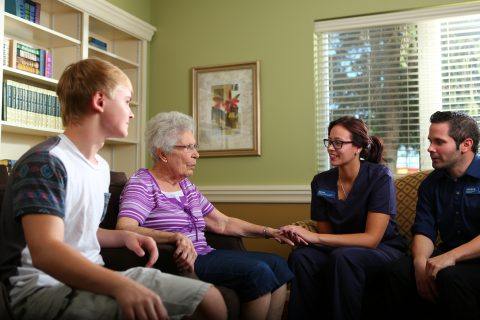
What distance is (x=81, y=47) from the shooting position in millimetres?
3480

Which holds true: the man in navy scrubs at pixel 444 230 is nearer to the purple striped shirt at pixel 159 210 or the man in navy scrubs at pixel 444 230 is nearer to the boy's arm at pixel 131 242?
the purple striped shirt at pixel 159 210

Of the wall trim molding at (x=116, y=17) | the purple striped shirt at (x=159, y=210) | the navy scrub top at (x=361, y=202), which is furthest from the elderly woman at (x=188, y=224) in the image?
the wall trim molding at (x=116, y=17)

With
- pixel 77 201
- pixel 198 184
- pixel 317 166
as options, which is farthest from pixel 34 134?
pixel 77 201

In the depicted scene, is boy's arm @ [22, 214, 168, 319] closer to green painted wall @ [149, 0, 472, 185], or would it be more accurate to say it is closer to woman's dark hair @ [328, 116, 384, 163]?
woman's dark hair @ [328, 116, 384, 163]

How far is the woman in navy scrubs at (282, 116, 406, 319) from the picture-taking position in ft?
6.98

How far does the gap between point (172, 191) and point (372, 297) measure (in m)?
1.03

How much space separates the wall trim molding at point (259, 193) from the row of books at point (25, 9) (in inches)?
69.0

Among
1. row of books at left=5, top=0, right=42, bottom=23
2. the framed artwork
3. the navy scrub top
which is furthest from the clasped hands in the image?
row of books at left=5, top=0, right=42, bottom=23

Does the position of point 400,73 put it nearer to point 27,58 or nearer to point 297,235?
point 297,235

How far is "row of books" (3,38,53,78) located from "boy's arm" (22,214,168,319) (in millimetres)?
2283

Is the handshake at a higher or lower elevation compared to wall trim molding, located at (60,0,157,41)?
lower

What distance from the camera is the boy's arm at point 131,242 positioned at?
142 cm

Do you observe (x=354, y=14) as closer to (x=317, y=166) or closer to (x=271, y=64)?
(x=271, y=64)

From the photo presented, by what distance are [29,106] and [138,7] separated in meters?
1.47
